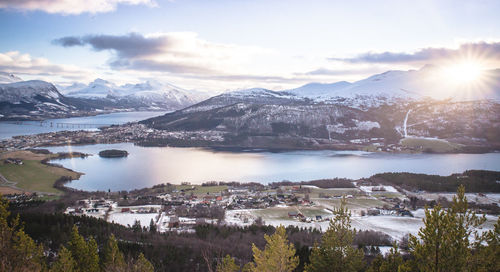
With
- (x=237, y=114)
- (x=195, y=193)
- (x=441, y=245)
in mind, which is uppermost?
(x=237, y=114)

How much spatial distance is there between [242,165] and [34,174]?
22189mm

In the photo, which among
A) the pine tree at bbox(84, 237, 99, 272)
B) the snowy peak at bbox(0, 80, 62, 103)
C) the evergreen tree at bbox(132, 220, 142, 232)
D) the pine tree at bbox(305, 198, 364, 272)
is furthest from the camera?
the snowy peak at bbox(0, 80, 62, 103)

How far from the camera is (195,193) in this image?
3005 cm

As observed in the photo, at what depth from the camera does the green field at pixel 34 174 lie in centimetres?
3014

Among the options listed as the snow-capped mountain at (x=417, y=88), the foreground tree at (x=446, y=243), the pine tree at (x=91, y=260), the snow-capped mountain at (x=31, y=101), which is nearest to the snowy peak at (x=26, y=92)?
the snow-capped mountain at (x=31, y=101)

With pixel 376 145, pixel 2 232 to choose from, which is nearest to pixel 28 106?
pixel 376 145

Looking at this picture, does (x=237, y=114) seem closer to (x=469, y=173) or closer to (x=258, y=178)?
(x=258, y=178)

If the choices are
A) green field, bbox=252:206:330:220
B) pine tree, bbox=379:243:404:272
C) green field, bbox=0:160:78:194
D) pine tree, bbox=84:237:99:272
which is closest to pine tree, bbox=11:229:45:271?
pine tree, bbox=84:237:99:272

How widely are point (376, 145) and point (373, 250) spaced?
48184mm

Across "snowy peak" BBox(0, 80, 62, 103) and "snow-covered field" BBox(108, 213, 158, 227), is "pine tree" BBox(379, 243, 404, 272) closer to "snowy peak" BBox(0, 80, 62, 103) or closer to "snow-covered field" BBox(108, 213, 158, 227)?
"snow-covered field" BBox(108, 213, 158, 227)

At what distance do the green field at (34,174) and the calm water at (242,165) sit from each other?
7.23 ft

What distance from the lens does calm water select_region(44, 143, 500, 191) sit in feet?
121

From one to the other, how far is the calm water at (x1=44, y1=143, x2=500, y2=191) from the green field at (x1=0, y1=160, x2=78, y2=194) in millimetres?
2203

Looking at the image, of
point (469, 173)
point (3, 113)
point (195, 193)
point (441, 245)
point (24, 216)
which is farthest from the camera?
point (3, 113)
